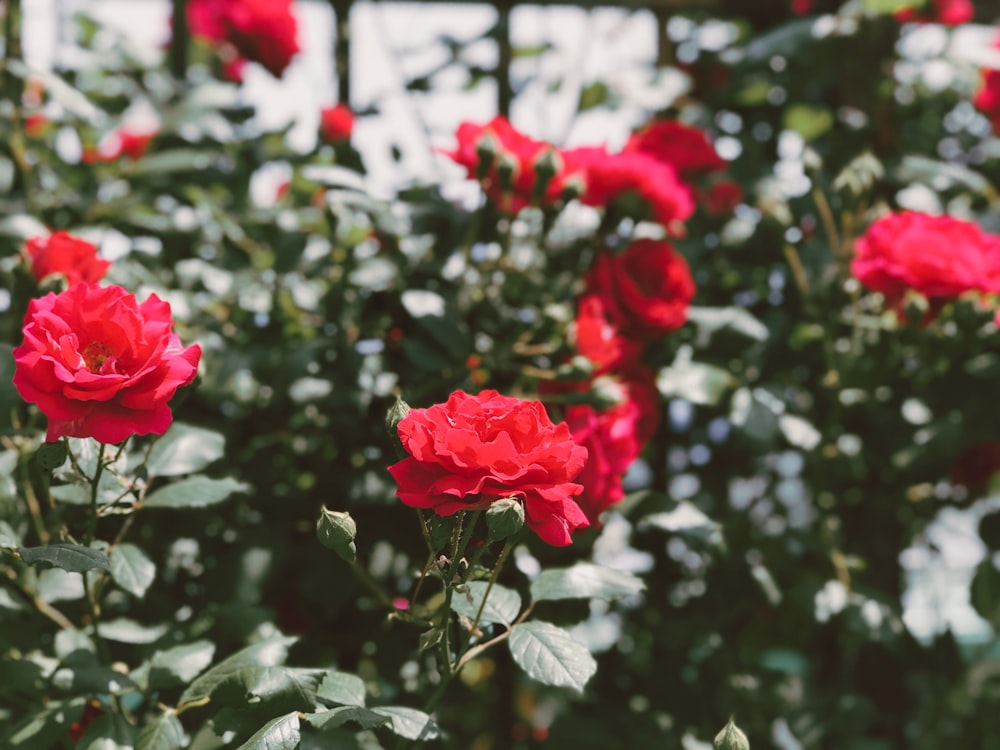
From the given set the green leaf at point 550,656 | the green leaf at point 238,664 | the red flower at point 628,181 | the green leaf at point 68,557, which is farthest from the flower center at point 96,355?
the red flower at point 628,181

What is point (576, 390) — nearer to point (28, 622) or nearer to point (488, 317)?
point (488, 317)

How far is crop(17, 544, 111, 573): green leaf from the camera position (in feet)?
2.00

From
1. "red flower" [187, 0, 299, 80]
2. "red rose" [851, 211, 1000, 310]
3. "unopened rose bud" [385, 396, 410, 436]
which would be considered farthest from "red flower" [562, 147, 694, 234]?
"red flower" [187, 0, 299, 80]

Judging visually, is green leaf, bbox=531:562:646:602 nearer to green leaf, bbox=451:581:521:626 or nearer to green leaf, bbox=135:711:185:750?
green leaf, bbox=451:581:521:626

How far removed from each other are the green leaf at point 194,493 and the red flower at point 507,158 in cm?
44

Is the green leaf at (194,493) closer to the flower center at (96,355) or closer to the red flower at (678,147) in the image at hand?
the flower center at (96,355)

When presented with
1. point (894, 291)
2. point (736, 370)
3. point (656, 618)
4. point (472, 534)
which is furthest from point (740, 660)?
point (472, 534)

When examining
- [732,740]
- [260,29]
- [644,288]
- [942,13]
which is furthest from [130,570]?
[942,13]

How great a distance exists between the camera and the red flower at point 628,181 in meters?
1.11

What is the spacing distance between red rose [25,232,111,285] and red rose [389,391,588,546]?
0.39m

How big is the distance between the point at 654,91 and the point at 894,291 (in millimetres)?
613

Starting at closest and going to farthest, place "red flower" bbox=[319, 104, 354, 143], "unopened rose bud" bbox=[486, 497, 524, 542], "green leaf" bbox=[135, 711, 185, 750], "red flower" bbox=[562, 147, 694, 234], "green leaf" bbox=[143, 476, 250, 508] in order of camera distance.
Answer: "unopened rose bud" bbox=[486, 497, 524, 542] → "green leaf" bbox=[135, 711, 185, 750] → "green leaf" bbox=[143, 476, 250, 508] → "red flower" bbox=[562, 147, 694, 234] → "red flower" bbox=[319, 104, 354, 143]

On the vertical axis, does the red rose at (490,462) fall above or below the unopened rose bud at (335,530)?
above

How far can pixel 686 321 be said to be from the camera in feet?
3.76
